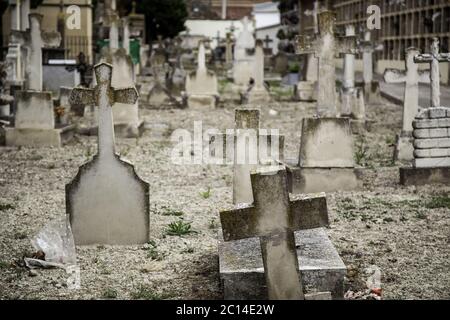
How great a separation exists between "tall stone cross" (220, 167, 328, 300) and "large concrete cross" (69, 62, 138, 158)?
1.91m

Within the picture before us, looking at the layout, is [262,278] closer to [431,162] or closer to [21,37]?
[431,162]

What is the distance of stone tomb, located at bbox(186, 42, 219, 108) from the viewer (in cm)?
1727

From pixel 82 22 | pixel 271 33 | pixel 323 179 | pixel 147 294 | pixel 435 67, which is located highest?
pixel 271 33

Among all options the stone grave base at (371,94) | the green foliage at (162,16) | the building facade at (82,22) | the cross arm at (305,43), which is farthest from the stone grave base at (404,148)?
the green foliage at (162,16)

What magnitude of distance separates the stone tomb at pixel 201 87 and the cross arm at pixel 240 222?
12.9m

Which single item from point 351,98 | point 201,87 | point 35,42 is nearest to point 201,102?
point 201,87

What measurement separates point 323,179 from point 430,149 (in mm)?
1112

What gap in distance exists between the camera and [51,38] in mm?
10547

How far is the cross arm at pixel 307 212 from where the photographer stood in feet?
14.3

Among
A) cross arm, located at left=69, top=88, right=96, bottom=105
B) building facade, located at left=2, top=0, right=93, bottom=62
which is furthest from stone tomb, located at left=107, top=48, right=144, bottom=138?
building facade, located at left=2, top=0, right=93, bottom=62

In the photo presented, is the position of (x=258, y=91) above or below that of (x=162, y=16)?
below

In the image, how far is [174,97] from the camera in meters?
19.2
